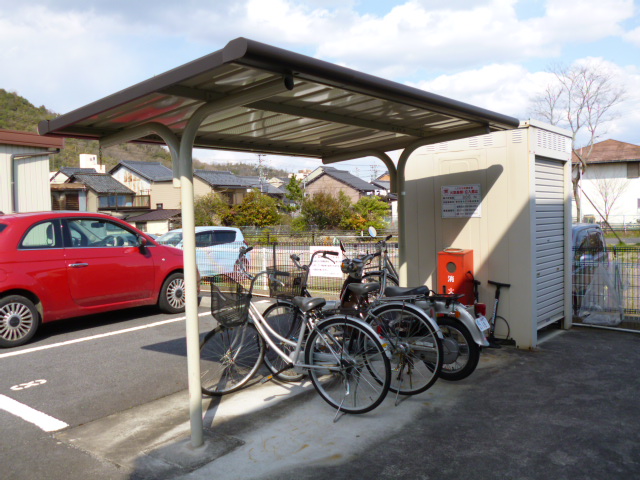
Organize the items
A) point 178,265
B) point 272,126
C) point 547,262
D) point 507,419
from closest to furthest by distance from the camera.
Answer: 1. point 507,419
2. point 272,126
3. point 547,262
4. point 178,265

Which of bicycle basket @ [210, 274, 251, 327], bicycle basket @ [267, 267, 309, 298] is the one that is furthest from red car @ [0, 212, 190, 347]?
bicycle basket @ [267, 267, 309, 298]

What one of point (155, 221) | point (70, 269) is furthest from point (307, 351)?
point (155, 221)

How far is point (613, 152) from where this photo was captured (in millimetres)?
40188

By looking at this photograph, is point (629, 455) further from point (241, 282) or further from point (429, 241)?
point (429, 241)

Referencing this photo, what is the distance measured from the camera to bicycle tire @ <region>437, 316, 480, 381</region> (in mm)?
4621

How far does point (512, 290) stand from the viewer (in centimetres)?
575

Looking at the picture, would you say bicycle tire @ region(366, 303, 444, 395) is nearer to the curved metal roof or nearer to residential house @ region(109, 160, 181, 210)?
the curved metal roof

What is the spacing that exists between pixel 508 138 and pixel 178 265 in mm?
5241

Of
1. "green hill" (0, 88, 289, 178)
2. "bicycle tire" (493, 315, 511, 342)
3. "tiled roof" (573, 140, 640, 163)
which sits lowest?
"bicycle tire" (493, 315, 511, 342)

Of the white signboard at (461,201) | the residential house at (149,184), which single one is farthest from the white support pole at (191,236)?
the residential house at (149,184)

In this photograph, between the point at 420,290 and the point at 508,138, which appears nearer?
the point at 420,290

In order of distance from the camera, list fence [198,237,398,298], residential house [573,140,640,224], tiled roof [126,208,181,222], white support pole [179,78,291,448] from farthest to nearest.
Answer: residential house [573,140,640,224], tiled roof [126,208,181,222], fence [198,237,398,298], white support pole [179,78,291,448]

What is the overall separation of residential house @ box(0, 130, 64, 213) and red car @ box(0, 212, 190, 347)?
20.8 feet

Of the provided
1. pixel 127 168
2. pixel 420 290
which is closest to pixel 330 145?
pixel 420 290
